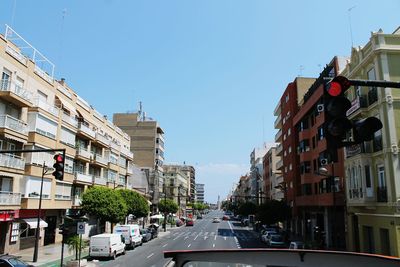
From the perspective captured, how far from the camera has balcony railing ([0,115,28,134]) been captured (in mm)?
30734

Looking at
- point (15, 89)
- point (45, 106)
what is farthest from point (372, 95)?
point (45, 106)

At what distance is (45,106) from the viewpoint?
37.5m

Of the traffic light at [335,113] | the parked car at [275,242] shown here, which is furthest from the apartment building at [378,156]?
the traffic light at [335,113]

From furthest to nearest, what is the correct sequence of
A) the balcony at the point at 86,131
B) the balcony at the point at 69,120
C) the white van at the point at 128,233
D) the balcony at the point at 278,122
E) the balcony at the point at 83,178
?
the balcony at the point at 278,122 → the balcony at the point at 86,131 → the balcony at the point at 83,178 → the balcony at the point at 69,120 → the white van at the point at 128,233

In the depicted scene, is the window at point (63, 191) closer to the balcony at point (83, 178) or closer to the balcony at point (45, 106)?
the balcony at point (83, 178)

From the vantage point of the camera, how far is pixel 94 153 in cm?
5262

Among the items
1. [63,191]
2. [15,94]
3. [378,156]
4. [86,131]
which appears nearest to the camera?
[378,156]

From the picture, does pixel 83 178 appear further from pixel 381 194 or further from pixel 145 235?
pixel 381 194

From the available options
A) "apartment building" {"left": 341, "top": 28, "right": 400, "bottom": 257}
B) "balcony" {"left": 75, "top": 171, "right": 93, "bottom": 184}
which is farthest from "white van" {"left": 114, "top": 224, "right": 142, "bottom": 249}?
"apartment building" {"left": 341, "top": 28, "right": 400, "bottom": 257}

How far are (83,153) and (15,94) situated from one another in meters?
16.7

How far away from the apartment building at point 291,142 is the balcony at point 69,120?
98.9ft

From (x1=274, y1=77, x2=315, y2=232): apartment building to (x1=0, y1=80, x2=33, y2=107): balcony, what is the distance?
120 ft

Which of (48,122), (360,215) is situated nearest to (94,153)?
(48,122)

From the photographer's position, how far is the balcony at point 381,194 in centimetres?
2658
